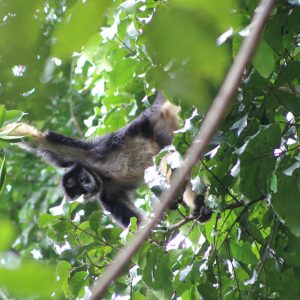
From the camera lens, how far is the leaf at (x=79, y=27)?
678mm

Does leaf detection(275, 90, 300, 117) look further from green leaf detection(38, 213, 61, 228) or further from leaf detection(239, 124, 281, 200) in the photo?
green leaf detection(38, 213, 61, 228)

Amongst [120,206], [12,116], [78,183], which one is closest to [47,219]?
[12,116]

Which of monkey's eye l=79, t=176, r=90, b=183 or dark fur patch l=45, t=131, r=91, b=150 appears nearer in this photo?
dark fur patch l=45, t=131, r=91, b=150

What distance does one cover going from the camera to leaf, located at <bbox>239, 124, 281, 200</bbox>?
6.64ft

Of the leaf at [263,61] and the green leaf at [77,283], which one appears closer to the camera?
the leaf at [263,61]

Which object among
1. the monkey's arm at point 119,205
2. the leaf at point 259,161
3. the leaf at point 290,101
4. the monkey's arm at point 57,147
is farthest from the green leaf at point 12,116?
the monkey's arm at point 119,205

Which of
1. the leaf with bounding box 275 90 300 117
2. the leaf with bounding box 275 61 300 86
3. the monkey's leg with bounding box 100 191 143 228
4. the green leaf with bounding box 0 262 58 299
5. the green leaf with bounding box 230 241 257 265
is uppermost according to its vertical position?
the green leaf with bounding box 0 262 58 299

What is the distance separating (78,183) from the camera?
3896mm

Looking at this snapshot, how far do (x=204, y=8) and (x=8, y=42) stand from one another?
22cm

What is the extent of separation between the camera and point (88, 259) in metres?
2.53

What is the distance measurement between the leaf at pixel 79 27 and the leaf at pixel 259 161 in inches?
54.6

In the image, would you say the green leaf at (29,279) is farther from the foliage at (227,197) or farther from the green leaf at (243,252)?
the green leaf at (243,252)

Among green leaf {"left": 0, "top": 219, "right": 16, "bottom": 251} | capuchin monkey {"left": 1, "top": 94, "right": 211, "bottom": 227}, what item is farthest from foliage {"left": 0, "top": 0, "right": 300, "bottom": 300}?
green leaf {"left": 0, "top": 219, "right": 16, "bottom": 251}

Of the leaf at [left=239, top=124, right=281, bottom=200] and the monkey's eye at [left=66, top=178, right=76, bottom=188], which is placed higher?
the leaf at [left=239, top=124, right=281, bottom=200]
